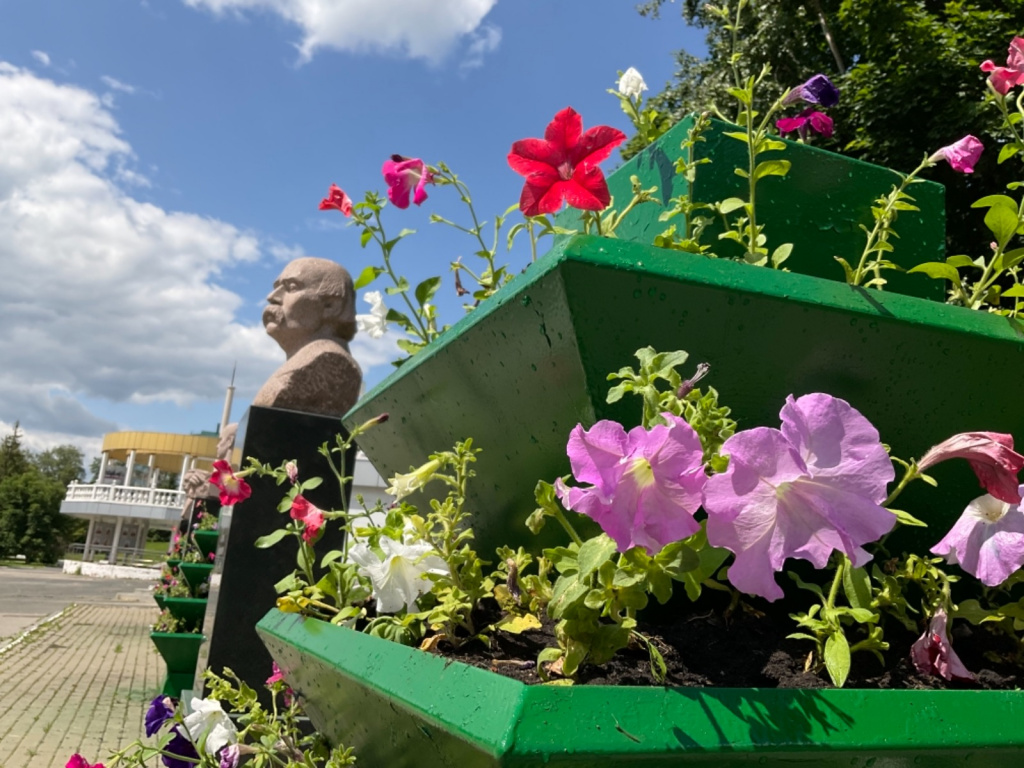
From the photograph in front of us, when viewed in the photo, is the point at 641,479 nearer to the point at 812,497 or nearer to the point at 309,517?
the point at 812,497

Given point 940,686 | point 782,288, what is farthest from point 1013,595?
point 782,288

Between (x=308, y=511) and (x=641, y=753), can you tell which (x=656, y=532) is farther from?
(x=308, y=511)

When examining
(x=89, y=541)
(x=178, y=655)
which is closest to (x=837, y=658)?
(x=178, y=655)

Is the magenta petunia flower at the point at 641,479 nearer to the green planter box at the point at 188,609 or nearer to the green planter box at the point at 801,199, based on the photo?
the green planter box at the point at 801,199

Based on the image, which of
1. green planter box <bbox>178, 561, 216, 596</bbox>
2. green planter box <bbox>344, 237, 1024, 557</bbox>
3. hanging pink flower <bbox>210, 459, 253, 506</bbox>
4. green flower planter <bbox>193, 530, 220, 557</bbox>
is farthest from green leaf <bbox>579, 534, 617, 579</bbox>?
green flower planter <bbox>193, 530, 220, 557</bbox>

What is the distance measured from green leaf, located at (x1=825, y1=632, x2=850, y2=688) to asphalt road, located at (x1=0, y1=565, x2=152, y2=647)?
12.4 meters

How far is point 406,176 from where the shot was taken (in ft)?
5.26

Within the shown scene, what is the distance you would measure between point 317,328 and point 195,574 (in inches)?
138

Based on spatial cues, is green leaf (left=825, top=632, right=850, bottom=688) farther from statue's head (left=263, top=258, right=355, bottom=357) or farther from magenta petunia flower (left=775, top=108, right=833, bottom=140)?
statue's head (left=263, top=258, right=355, bottom=357)

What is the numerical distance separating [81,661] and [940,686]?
1103 centimetres

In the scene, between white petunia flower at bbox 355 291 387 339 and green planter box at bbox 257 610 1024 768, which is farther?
white petunia flower at bbox 355 291 387 339

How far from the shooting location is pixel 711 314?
803mm

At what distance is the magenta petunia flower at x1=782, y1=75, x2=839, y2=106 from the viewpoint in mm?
1399

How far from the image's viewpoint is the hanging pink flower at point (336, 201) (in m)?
1.83
